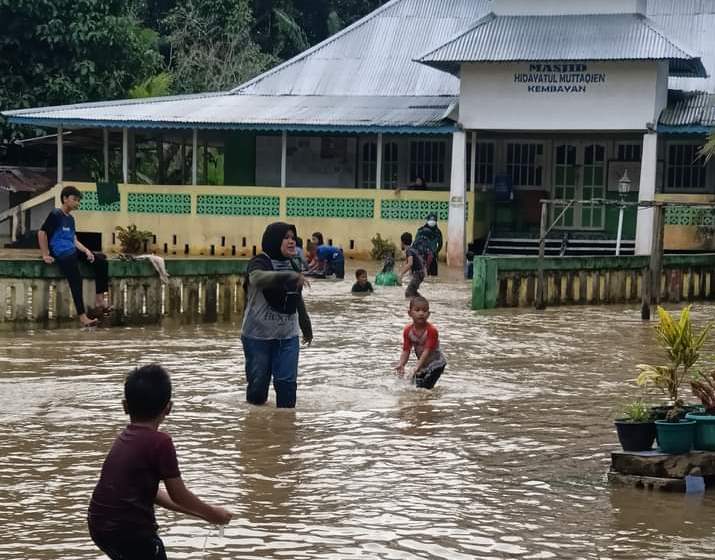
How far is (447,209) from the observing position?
105 ft

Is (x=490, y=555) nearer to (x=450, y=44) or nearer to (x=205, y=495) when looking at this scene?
(x=205, y=495)

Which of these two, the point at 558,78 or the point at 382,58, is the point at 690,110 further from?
the point at 382,58

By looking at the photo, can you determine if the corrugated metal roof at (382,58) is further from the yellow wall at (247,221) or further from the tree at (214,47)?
the tree at (214,47)

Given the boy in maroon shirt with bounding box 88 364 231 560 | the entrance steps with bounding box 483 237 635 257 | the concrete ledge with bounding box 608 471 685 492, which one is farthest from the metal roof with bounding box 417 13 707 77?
the boy in maroon shirt with bounding box 88 364 231 560

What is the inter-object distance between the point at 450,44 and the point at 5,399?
69.0 feet

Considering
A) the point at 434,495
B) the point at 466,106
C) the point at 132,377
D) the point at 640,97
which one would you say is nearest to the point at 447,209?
the point at 466,106

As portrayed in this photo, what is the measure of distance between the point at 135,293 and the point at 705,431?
1033cm

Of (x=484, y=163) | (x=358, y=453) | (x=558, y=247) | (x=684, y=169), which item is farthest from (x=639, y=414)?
(x=484, y=163)

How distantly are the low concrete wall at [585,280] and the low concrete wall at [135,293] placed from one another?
14.8 feet

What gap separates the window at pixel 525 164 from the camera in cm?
3500

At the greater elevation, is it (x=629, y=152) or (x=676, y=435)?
(x=629, y=152)

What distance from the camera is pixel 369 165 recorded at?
35781 millimetres

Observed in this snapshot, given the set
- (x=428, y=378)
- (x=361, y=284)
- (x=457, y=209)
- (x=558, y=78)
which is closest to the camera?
(x=428, y=378)

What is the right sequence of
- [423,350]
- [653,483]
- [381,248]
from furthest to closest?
[381,248]
[423,350]
[653,483]
